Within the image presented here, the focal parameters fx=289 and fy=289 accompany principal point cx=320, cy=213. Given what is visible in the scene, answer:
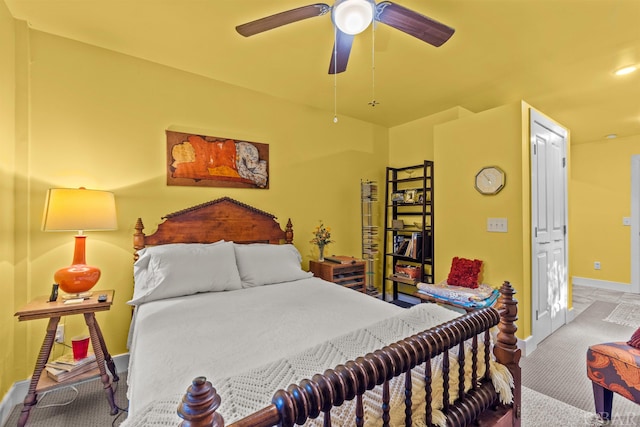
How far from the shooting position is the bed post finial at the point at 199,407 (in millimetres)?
527

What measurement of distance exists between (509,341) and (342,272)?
1.96 metres

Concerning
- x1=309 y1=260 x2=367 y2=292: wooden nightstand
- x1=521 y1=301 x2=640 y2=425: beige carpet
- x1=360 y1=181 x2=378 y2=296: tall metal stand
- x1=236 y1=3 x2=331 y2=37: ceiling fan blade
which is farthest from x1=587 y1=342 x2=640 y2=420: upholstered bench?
x1=236 y1=3 x2=331 y2=37: ceiling fan blade

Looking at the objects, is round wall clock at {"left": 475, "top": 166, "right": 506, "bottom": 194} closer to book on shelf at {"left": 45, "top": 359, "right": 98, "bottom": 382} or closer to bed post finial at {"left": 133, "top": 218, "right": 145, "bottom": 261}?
bed post finial at {"left": 133, "top": 218, "right": 145, "bottom": 261}

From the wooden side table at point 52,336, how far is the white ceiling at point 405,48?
6.36 ft

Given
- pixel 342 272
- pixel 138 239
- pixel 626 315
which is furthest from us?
pixel 626 315

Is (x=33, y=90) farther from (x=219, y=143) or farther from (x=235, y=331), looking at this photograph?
(x=235, y=331)

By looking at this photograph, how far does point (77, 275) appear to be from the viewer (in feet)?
6.42

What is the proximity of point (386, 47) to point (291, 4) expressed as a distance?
32.4 inches

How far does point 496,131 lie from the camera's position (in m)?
2.80

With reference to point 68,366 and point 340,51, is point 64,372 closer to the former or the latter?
point 68,366

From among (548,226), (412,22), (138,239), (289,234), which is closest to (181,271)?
(138,239)

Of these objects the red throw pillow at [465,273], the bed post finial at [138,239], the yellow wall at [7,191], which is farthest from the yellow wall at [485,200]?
the yellow wall at [7,191]

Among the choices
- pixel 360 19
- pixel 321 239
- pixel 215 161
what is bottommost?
pixel 321 239

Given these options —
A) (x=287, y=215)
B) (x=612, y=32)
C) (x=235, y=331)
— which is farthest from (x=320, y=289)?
(x=612, y=32)
